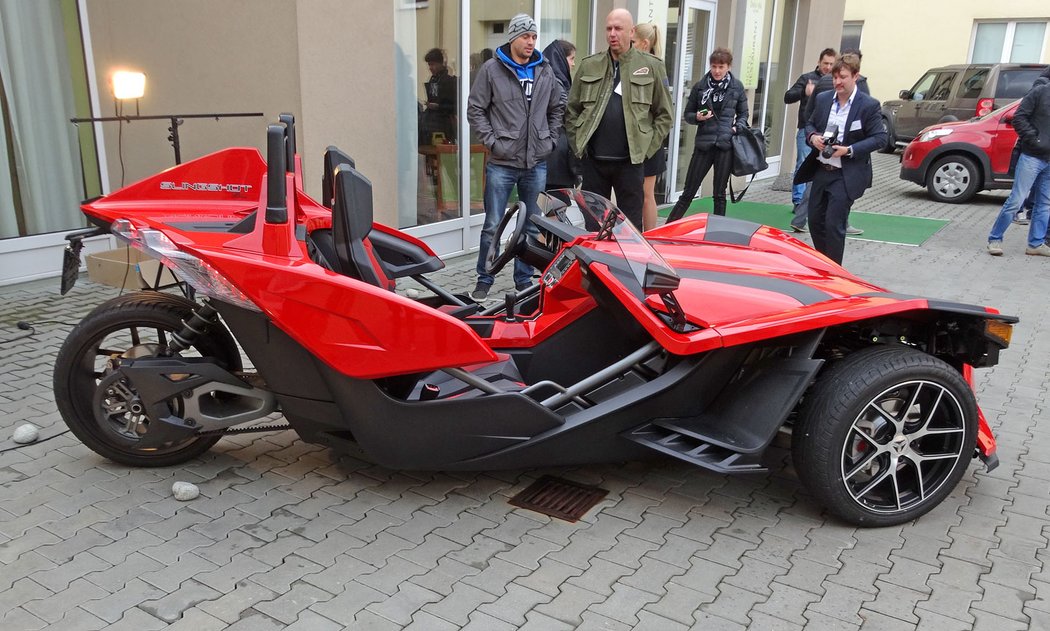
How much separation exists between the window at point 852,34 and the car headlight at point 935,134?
1211 cm

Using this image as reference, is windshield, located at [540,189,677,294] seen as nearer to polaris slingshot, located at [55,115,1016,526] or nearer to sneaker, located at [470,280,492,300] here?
polaris slingshot, located at [55,115,1016,526]

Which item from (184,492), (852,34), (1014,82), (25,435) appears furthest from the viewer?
(852,34)

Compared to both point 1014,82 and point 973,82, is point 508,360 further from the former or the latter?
point 973,82

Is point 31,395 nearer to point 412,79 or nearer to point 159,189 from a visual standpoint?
point 159,189

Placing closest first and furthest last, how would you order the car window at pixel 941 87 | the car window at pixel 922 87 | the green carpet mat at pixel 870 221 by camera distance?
the green carpet mat at pixel 870 221 < the car window at pixel 941 87 < the car window at pixel 922 87

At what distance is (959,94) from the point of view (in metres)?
16.4

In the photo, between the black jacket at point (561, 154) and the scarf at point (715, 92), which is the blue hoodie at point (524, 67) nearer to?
the black jacket at point (561, 154)

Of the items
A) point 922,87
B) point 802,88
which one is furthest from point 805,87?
point 922,87

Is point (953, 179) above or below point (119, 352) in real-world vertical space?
below

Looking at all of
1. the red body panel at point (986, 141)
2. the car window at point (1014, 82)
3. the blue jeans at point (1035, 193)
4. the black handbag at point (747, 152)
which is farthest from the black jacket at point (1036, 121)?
the car window at point (1014, 82)

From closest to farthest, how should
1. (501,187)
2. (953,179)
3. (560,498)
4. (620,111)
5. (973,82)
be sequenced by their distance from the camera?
(560,498), (501,187), (620,111), (953,179), (973,82)

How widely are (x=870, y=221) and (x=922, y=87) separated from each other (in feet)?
30.2

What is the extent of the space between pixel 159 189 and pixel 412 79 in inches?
173

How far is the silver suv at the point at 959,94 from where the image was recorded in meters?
15.0
